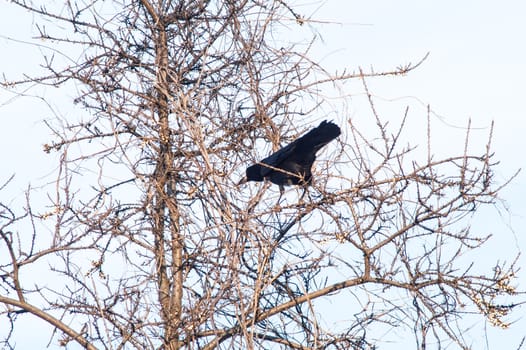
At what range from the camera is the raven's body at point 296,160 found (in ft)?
18.7

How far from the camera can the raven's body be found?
569 centimetres

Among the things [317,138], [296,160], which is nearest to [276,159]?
[296,160]

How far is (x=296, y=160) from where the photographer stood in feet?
18.9

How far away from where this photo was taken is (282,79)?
6438 mm

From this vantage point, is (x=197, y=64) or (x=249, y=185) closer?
(x=249, y=185)

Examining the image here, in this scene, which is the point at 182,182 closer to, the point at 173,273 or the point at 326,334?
the point at 173,273

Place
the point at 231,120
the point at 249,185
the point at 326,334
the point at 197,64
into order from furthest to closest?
the point at 197,64 < the point at 231,120 < the point at 249,185 < the point at 326,334

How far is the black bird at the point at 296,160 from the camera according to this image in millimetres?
5688

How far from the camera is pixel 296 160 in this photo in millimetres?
5773

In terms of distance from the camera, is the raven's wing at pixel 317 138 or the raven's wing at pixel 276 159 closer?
the raven's wing at pixel 317 138

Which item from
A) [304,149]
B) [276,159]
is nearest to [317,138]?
[304,149]

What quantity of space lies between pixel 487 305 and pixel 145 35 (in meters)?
3.62

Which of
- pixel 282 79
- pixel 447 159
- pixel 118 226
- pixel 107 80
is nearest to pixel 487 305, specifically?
pixel 447 159

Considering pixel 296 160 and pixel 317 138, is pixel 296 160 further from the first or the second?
pixel 317 138
